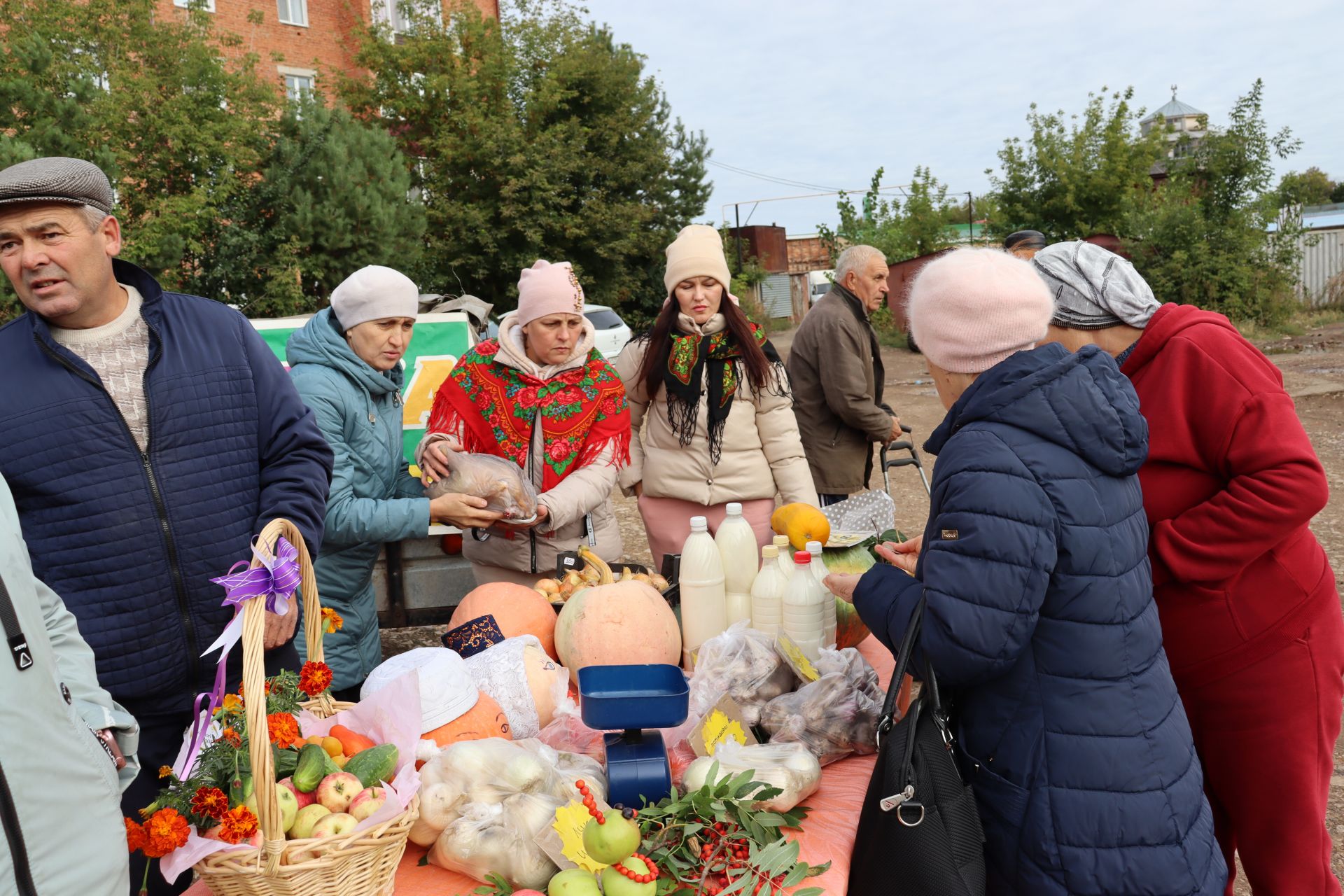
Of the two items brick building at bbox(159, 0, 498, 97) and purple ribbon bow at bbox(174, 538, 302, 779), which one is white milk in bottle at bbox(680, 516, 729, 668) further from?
brick building at bbox(159, 0, 498, 97)

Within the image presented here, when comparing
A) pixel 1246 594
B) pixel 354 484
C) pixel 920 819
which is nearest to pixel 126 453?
pixel 354 484

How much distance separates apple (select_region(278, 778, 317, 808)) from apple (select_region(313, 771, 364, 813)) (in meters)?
0.01

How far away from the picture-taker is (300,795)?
1.48m

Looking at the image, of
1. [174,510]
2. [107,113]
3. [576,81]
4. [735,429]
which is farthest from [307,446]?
[576,81]

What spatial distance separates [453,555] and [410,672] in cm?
238

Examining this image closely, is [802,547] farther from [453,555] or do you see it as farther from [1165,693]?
Result: [453,555]

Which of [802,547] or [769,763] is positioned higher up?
[802,547]

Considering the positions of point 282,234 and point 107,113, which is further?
point 282,234

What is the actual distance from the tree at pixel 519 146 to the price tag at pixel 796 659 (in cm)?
1832

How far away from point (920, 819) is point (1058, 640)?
397 mm

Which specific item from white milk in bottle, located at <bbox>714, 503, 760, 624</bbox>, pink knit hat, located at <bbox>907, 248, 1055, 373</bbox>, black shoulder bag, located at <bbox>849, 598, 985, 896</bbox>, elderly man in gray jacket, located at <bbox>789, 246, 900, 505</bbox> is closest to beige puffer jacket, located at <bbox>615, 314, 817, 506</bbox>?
white milk in bottle, located at <bbox>714, 503, 760, 624</bbox>

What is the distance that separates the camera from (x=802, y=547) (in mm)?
2598

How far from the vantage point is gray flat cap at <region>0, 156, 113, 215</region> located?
1919 millimetres

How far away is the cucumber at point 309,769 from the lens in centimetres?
149
